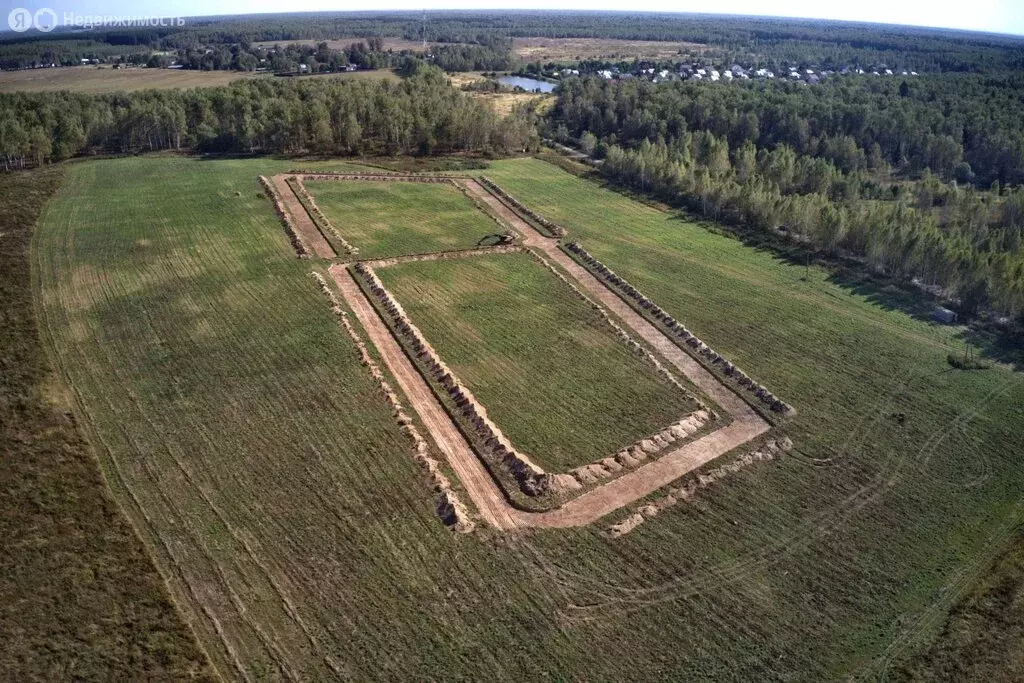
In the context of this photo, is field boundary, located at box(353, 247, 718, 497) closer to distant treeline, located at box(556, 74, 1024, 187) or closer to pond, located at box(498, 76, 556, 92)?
distant treeline, located at box(556, 74, 1024, 187)

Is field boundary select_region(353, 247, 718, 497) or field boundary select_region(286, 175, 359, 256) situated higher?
field boundary select_region(286, 175, 359, 256)

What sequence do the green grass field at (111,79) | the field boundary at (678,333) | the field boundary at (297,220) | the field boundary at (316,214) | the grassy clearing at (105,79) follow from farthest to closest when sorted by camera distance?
1. the green grass field at (111,79)
2. the grassy clearing at (105,79)
3. the field boundary at (316,214)
4. the field boundary at (297,220)
5. the field boundary at (678,333)

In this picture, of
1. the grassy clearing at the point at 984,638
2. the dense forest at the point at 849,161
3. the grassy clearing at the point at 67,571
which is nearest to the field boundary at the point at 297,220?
the grassy clearing at the point at 67,571

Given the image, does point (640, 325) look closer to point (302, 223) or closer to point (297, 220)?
point (302, 223)

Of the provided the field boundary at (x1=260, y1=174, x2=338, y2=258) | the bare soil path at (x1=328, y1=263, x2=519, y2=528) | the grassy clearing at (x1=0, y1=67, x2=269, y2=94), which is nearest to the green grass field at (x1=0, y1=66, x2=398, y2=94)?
the grassy clearing at (x1=0, y1=67, x2=269, y2=94)

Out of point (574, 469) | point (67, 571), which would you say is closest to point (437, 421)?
point (574, 469)

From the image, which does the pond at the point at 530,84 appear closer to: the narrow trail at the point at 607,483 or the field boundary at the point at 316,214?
the field boundary at the point at 316,214
